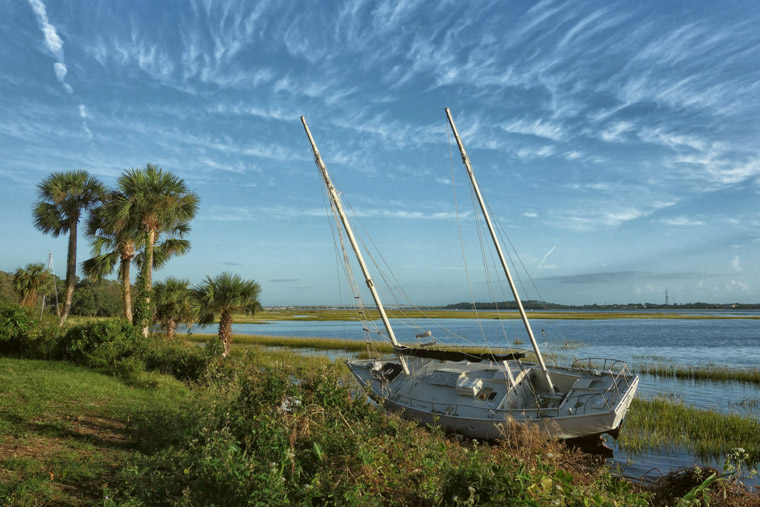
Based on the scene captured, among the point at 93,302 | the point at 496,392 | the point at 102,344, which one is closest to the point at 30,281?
the point at 102,344

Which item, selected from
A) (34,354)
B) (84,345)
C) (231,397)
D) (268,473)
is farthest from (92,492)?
(34,354)

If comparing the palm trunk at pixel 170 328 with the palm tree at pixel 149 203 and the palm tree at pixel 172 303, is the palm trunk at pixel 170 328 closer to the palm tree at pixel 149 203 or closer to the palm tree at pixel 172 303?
the palm tree at pixel 172 303

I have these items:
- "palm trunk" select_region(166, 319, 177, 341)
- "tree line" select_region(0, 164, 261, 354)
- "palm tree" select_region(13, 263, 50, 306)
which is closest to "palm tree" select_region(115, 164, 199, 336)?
"tree line" select_region(0, 164, 261, 354)

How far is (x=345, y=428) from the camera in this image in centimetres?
659

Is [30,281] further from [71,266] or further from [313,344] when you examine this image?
[313,344]

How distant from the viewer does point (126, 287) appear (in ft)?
85.6

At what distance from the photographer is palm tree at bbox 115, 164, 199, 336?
1008 inches

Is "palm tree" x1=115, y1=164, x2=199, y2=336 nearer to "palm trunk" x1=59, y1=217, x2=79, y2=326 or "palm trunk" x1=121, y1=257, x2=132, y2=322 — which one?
"palm trunk" x1=121, y1=257, x2=132, y2=322

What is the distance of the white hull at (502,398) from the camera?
12.5 m

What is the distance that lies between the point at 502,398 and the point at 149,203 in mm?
20924

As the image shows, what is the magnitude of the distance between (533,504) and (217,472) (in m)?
3.20

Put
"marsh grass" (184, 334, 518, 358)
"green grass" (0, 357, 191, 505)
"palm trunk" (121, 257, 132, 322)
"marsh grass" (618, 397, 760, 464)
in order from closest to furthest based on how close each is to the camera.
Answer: "green grass" (0, 357, 191, 505)
"marsh grass" (618, 397, 760, 464)
"palm trunk" (121, 257, 132, 322)
"marsh grass" (184, 334, 518, 358)

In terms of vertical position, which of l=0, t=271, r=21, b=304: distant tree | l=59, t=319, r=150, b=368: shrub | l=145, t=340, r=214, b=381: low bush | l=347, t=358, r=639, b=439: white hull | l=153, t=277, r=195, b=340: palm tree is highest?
l=0, t=271, r=21, b=304: distant tree

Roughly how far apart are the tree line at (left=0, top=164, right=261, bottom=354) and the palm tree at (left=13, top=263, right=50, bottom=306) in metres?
11.6
